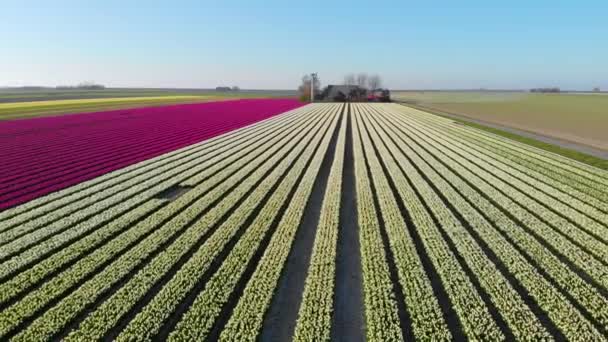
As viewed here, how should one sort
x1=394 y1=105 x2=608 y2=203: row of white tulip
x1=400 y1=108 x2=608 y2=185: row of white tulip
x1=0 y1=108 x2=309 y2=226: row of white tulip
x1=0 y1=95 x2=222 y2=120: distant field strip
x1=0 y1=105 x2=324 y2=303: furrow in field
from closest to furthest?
1. x1=0 y1=105 x2=324 y2=303: furrow in field
2. x1=0 y1=108 x2=309 y2=226: row of white tulip
3. x1=394 y1=105 x2=608 y2=203: row of white tulip
4. x1=400 y1=108 x2=608 y2=185: row of white tulip
5. x1=0 y1=95 x2=222 y2=120: distant field strip

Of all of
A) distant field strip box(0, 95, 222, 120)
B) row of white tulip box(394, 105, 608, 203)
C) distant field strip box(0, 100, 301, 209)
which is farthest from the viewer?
distant field strip box(0, 95, 222, 120)

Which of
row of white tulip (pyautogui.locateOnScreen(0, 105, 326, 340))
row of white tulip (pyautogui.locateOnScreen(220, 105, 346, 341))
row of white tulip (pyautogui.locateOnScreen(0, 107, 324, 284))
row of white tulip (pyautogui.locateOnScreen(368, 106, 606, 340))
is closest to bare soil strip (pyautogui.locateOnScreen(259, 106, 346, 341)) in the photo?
row of white tulip (pyautogui.locateOnScreen(220, 105, 346, 341))

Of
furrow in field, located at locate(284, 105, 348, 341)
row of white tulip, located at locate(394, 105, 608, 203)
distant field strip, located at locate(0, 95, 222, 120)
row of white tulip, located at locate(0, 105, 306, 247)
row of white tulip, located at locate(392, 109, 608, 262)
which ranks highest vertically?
distant field strip, located at locate(0, 95, 222, 120)

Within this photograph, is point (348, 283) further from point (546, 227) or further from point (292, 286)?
point (546, 227)

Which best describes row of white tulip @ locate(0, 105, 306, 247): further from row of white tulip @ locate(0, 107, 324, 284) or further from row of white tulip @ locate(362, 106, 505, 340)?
row of white tulip @ locate(362, 106, 505, 340)

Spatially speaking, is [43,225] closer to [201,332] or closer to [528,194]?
[201,332]
